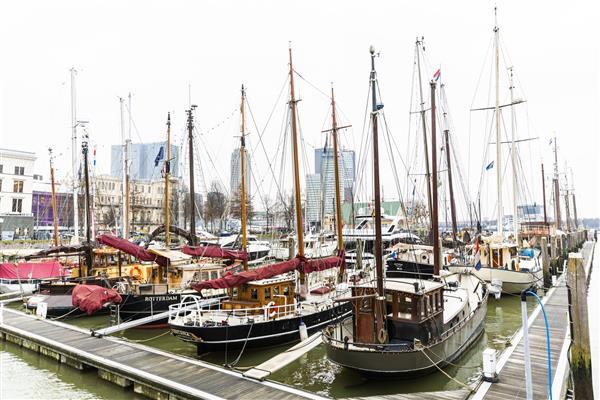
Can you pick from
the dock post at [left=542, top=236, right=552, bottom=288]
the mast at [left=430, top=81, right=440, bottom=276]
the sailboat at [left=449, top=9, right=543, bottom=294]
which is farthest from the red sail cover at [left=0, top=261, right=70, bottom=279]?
the dock post at [left=542, top=236, right=552, bottom=288]

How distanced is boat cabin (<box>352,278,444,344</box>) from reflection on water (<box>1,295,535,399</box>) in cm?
132

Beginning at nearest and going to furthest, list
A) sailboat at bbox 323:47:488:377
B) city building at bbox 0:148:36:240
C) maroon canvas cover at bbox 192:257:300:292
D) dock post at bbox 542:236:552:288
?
sailboat at bbox 323:47:488:377 → maroon canvas cover at bbox 192:257:300:292 → dock post at bbox 542:236:552:288 → city building at bbox 0:148:36:240

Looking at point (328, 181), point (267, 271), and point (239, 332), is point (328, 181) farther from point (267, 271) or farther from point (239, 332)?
point (239, 332)

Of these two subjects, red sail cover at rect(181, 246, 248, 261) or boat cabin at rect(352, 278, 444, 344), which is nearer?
boat cabin at rect(352, 278, 444, 344)

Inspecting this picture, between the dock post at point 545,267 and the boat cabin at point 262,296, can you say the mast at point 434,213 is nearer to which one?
the boat cabin at point 262,296

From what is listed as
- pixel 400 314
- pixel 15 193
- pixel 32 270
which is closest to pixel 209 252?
pixel 400 314

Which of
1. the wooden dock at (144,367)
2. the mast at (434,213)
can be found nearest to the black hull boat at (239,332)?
the wooden dock at (144,367)

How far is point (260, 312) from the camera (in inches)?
664

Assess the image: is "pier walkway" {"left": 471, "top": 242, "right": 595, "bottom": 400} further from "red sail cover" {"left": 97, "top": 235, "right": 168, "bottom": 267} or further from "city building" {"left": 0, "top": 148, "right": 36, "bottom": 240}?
"city building" {"left": 0, "top": 148, "right": 36, "bottom": 240}

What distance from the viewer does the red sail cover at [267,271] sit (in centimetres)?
1588

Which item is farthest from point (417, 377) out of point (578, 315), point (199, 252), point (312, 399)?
point (199, 252)

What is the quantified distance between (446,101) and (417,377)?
26.3 m

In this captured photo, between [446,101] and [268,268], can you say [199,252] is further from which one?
[446,101]

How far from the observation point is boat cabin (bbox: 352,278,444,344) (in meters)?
12.9
